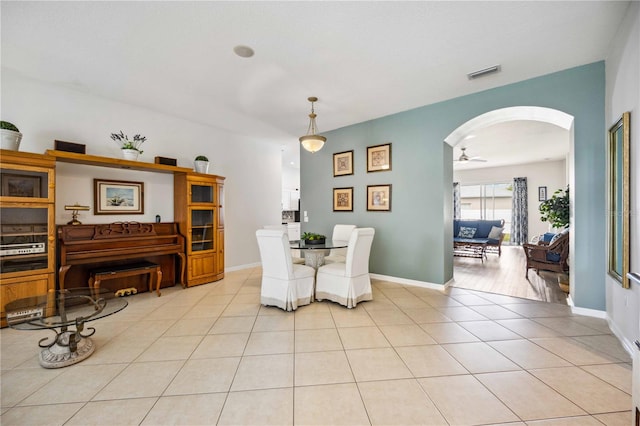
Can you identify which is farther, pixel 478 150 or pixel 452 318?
pixel 478 150

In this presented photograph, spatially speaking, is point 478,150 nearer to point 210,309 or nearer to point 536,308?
point 536,308

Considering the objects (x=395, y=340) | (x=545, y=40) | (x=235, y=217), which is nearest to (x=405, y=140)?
(x=545, y=40)

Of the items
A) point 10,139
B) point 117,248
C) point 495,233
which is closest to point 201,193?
point 117,248

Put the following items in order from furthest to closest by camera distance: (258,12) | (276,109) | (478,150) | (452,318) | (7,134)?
(478,150) < (276,109) < (452,318) < (7,134) < (258,12)

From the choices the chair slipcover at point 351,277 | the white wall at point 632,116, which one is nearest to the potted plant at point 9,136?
the chair slipcover at point 351,277

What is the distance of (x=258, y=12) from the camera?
217cm

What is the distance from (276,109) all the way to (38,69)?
2832 mm

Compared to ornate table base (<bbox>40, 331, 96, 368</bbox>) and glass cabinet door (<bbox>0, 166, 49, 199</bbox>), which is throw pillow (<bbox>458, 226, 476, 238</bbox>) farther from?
glass cabinet door (<bbox>0, 166, 49, 199</bbox>)

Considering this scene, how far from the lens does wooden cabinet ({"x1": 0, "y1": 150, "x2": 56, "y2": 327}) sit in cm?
277

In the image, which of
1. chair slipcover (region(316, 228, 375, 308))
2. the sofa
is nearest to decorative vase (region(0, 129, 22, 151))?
chair slipcover (region(316, 228, 375, 308))

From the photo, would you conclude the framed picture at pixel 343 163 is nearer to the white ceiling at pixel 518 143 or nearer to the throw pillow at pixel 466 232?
the white ceiling at pixel 518 143

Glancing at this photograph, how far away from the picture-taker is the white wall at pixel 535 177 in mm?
8320

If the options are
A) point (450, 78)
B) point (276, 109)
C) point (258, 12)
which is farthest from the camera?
point (276, 109)

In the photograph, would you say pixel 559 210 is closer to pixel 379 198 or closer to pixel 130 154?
pixel 379 198
